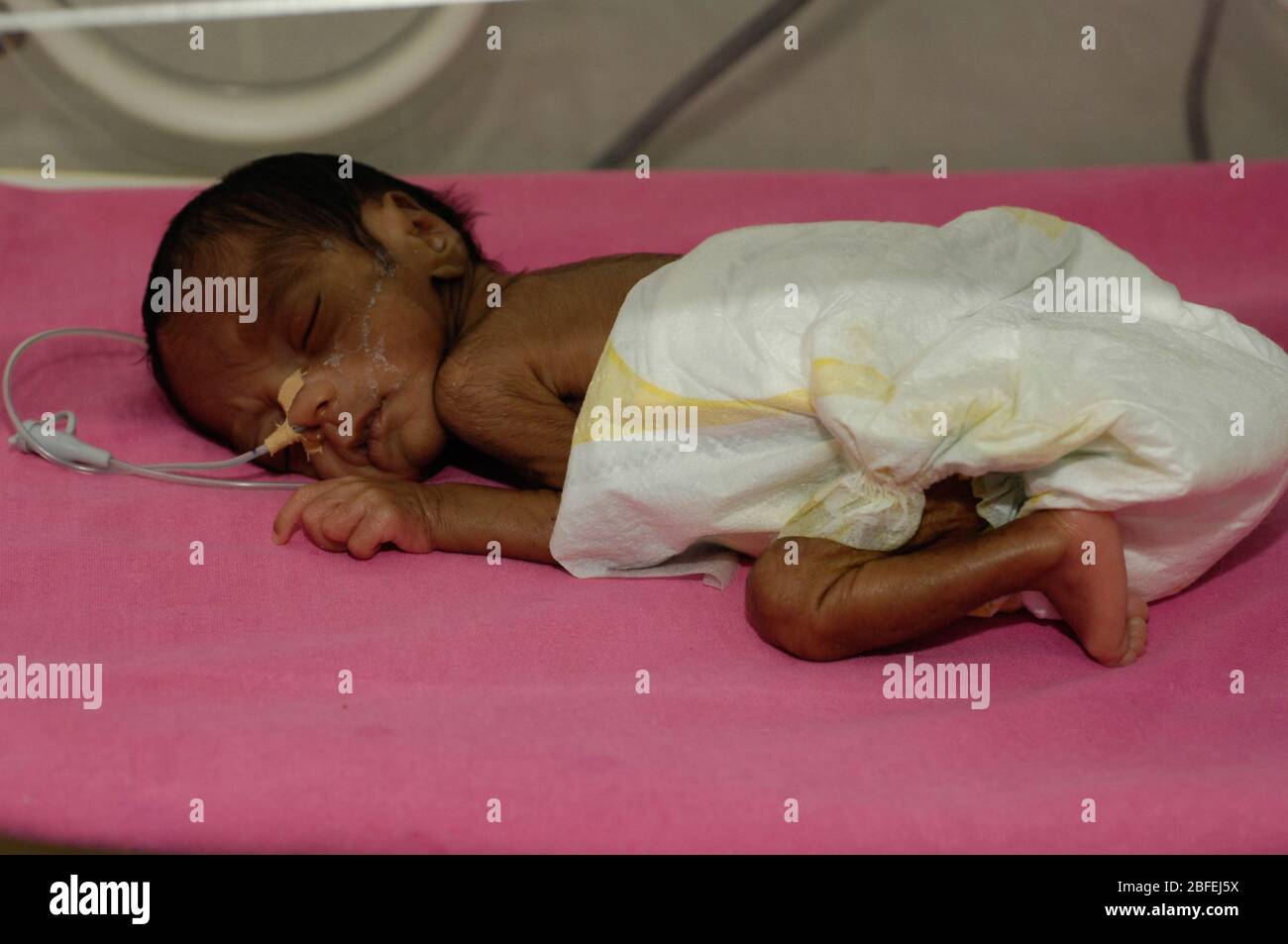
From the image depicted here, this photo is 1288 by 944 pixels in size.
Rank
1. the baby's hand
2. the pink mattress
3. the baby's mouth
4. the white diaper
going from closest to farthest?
the pink mattress < the white diaper < the baby's hand < the baby's mouth

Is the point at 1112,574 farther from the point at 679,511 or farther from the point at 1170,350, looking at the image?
the point at 679,511

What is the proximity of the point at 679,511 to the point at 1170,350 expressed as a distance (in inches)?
16.9

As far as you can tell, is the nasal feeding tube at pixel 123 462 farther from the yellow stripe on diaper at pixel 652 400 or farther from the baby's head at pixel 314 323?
the yellow stripe on diaper at pixel 652 400

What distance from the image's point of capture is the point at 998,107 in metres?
2.10

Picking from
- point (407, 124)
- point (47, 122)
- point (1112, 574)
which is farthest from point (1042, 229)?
point (47, 122)

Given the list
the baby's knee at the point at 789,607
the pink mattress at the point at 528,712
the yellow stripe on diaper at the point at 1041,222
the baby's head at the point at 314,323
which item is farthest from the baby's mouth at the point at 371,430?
the yellow stripe on diaper at the point at 1041,222

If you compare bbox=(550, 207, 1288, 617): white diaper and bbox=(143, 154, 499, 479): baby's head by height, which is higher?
bbox=(143, 154, 499, 479): baby's head

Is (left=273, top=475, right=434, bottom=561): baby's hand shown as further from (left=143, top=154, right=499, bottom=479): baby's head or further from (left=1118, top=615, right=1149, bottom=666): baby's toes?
(left=1118, top=615, right=1149, bottom=666): baby's toes

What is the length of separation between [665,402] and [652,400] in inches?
0.5

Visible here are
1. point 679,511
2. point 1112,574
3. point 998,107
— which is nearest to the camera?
point 1112,574

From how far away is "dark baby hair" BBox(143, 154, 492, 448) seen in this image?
1317 mm

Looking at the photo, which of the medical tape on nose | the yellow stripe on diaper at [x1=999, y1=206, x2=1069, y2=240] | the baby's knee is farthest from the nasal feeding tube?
the yellow stripe on diaper at [x1=999, y1=206, x2=1069, y2=240]

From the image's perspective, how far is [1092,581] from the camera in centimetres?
104

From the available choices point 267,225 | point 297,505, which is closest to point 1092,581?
point 297,505
